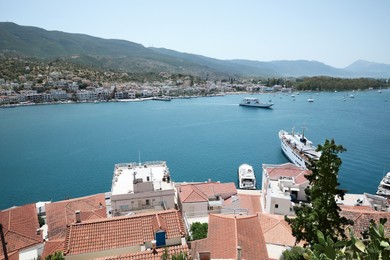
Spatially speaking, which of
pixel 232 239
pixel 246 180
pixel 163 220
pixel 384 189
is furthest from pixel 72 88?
pixel 232 239

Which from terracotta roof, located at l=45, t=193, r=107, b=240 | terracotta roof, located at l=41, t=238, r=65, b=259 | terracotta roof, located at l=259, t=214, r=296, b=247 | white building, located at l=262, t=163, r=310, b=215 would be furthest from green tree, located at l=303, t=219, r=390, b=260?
white building, located at l=262, t=163, r=310, b=215

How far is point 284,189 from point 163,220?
546 inches

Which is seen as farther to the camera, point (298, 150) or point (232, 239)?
point (298, 150)

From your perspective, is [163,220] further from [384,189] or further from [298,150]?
[298,150]

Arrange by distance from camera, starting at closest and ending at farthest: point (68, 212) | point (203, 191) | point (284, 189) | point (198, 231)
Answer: point (198, 231)
point (68, 212)
point (284, 189)
point (203, 191)

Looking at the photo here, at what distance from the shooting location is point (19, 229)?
20656 mm

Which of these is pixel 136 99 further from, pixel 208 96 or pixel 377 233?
pixel 377 233

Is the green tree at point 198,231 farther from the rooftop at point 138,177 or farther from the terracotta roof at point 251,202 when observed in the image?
the terracotta roof at point 251,202

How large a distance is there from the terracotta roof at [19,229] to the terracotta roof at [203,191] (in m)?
11.4

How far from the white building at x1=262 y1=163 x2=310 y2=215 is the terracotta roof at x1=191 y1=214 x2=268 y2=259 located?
7.18 m

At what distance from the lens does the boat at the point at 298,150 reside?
41.4 m

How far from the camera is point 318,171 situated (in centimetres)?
1081

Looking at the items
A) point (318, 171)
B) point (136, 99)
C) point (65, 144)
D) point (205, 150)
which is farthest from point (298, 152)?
point (136, 99)

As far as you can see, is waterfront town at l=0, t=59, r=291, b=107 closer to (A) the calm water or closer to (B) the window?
(A) the calm water
